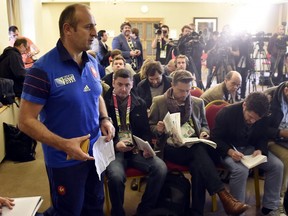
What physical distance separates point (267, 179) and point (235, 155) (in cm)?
A: 34

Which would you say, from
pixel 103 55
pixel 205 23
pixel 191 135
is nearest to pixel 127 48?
pixel 103 55

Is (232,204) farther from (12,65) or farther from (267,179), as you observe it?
(12,65)

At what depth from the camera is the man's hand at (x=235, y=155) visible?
2369 millimetres

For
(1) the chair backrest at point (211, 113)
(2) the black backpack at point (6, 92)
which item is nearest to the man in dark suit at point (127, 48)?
(2) the black backpack at point (6, 92)

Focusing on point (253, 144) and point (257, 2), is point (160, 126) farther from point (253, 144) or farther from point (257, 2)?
point (257, 2)

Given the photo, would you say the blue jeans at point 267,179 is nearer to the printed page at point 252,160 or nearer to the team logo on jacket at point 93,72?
the printed page at point 252,160

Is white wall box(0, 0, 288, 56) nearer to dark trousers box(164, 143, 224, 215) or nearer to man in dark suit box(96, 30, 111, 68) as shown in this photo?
man in dark suit box(96, 30, 111, 68)

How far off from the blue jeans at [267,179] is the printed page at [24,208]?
4.49 feet

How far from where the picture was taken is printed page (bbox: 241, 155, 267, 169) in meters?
2.30

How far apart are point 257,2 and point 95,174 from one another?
1172cm

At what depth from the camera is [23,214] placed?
1517mm

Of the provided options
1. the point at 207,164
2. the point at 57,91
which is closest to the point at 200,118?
the point at 207,164

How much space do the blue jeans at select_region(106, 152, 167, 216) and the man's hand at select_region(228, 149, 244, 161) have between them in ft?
1.63

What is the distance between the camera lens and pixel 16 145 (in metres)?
3.66
